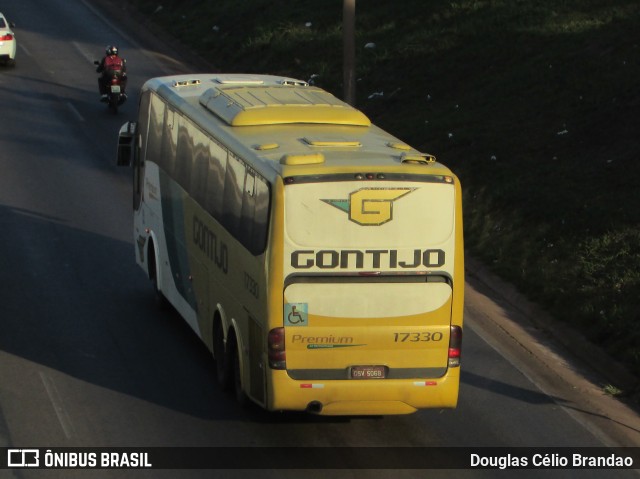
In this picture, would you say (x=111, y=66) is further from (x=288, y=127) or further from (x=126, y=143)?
(x=288, y=127)

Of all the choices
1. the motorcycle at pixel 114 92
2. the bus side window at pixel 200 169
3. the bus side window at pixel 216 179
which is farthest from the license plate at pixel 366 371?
the motorcycle at pixel 114 92

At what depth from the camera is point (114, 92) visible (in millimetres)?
32844

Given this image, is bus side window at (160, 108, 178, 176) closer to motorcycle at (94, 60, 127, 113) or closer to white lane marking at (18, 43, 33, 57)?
motorcycle at (94, 60, 127, 113)

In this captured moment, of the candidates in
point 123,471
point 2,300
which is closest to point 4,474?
point 123,471

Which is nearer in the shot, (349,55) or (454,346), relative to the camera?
(454,346)

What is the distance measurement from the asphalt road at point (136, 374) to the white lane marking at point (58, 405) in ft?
0.07

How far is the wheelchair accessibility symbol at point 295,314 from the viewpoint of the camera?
45.1 feet

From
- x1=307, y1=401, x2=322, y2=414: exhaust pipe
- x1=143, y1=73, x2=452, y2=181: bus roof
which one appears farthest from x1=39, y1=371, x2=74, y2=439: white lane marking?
x1=143, y1=73, x2=452, y2=181: bus roof

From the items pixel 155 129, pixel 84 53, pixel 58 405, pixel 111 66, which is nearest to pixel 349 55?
pixel 111 66

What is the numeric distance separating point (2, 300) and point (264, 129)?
18.3 ft

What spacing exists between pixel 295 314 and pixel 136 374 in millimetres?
3431

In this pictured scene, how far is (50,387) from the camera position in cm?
1588

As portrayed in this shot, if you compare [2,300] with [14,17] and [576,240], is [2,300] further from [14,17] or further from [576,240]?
[14,17]

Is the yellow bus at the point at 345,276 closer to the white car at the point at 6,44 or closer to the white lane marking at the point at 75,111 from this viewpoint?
the white lane marking at the point at 75,111
